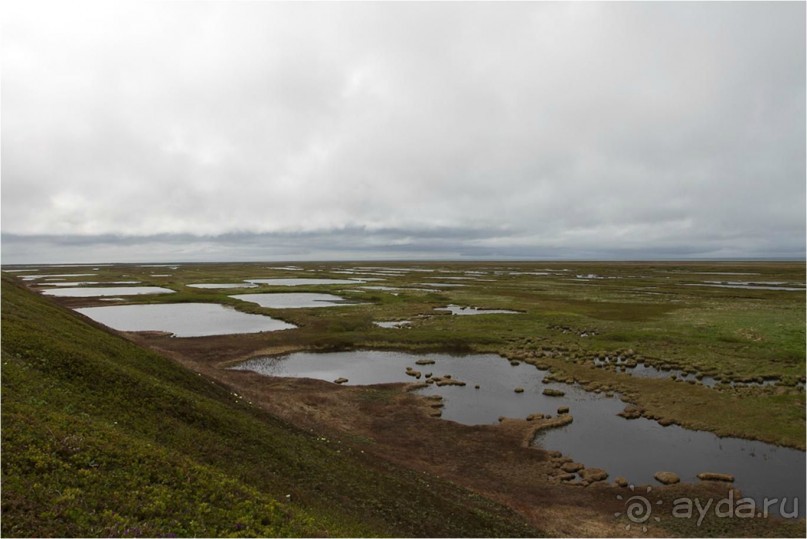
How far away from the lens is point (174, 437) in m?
20.4

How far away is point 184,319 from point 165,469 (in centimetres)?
8903

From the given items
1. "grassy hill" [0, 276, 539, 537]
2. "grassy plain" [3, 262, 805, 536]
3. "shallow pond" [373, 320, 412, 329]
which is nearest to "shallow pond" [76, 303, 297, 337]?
"grassy plain" [3, 262, 805, 536]

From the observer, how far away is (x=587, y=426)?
37.5m

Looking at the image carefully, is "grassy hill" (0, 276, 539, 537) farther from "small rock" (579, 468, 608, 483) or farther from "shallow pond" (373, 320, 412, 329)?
"shallow pond" (373, 320, 412, 329)

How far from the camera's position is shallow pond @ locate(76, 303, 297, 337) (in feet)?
270

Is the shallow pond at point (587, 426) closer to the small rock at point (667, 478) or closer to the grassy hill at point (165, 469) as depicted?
the small rock at point (667, 478)

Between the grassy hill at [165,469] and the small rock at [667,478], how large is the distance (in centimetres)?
1218

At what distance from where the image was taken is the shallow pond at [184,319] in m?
82.4

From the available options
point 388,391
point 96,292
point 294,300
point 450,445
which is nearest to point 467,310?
point 294,300

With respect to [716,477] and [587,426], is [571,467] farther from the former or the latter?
[716,477]

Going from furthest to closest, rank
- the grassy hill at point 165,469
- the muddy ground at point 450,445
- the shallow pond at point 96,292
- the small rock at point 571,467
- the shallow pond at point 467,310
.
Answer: the shallow pond at point 96,292, the shallow pond at point 467,310, the small rock at point 571,467, the muddy ground at point 450,445, the grassy hill at point 165,469

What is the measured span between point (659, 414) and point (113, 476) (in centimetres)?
4308

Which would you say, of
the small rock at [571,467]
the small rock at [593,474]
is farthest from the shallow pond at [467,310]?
the small rock at [593,474]

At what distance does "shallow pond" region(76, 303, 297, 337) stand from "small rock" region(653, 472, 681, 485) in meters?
67.9
